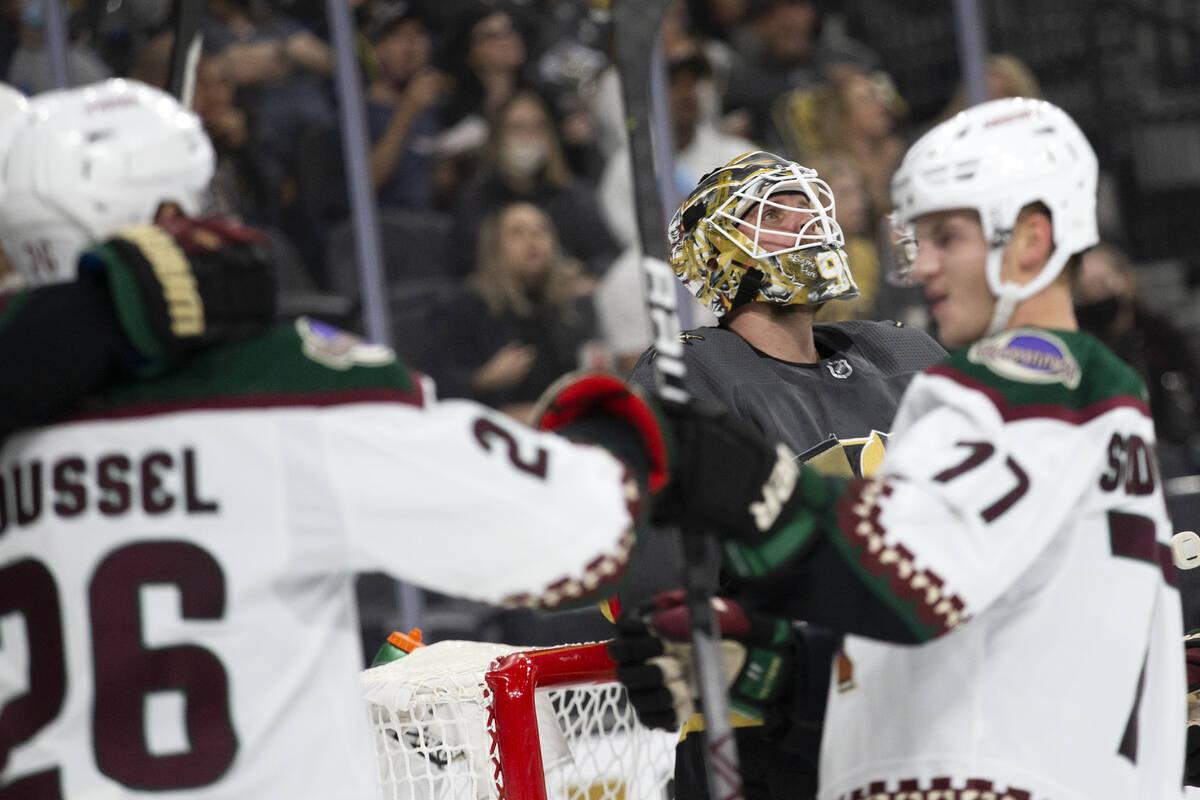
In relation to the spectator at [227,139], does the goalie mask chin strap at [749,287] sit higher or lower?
lower

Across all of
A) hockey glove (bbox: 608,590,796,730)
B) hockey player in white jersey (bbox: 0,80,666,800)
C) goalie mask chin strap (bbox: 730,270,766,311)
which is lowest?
hockey glove (bbox: 608,590,796,730)

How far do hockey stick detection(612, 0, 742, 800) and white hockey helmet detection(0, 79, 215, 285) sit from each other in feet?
1.52

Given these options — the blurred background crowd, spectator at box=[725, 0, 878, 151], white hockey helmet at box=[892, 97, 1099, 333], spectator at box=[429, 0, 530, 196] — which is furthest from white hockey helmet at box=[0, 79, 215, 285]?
spectator at box=[725, 0, 878, 151]

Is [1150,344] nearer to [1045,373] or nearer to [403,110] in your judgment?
[403,110]

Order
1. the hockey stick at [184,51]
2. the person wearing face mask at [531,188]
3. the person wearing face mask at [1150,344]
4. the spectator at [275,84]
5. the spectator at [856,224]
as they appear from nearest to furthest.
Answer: the hockey stick at [184,51]
the spectator at [275,84]
the person wearing face mask at [531,188]
the spectator at [856,224]
the person wearing face mask at [1150,344]

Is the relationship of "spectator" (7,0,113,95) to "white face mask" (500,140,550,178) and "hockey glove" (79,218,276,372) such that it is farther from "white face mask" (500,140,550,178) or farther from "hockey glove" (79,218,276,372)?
"hockey glove" (79,218,276,372)

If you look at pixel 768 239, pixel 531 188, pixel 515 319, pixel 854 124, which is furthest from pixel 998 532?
pixel 854 124

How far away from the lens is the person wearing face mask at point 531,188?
5.18 meters

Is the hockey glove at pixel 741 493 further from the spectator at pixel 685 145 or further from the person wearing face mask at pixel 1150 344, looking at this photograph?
the person wearing face mask at pixel 1150 344

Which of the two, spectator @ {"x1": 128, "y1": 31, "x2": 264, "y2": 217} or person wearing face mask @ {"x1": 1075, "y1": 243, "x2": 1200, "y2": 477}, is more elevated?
spectator @ {"x1": 128, "y1": 31, "x2": 264, "y2": 217}

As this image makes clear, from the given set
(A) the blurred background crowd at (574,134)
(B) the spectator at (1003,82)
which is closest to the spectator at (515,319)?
(A) the blurred background crowd at (574,134)

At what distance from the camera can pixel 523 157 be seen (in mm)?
5254

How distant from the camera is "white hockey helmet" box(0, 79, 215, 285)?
1585 millimetres

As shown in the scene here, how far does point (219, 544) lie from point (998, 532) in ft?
2.58
